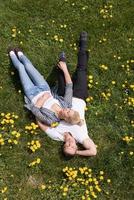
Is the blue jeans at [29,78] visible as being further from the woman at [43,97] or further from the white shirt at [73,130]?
the white shirt at [73,130]

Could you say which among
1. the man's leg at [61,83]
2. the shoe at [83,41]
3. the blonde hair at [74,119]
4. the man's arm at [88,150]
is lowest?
the man's arm at [88,150]

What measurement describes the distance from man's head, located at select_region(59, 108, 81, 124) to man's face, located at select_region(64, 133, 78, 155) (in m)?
0.30

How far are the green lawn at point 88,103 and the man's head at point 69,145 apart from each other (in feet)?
0.78

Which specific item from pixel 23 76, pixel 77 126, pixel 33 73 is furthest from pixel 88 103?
pixel 23 76

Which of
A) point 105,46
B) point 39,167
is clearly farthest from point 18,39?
point 39,167

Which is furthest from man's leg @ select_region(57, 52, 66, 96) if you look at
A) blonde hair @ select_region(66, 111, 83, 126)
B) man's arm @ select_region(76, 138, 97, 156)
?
man's arm @ select_region(76, 138, 97, 156)

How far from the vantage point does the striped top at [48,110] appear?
10133 millimetres

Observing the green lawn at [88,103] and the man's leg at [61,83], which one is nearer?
the green lawn at [88,103]

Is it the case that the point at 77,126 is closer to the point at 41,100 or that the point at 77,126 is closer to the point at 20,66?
the point at 41,100

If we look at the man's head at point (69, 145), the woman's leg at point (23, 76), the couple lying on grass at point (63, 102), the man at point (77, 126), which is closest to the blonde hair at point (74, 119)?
the couple lying on grass at point (63, 102)

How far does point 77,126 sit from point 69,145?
0.43 meters

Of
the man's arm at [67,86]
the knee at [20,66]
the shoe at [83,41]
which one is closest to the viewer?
the man's arm at [67,86]

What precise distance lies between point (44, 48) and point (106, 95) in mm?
1665

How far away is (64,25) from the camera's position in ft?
37.6
